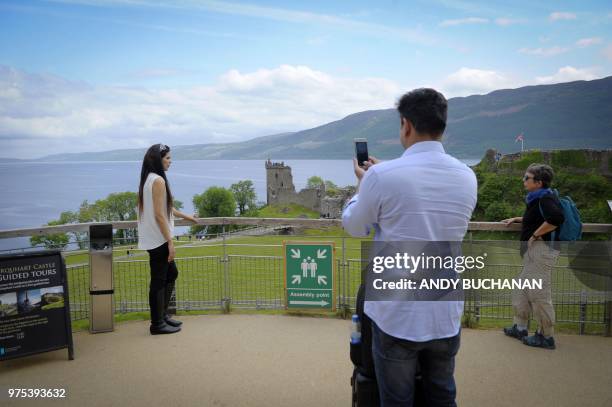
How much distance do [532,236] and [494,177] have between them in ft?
120

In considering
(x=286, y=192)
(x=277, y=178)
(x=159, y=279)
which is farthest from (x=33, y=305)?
(x=277, y=178)

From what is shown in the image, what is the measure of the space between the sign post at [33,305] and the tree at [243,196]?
273 ft

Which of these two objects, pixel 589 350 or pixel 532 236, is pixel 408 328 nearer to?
pixel 532 236

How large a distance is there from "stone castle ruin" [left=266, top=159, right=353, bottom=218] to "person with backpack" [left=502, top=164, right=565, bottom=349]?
5078 cm

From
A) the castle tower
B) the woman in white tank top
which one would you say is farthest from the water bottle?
the castle tower

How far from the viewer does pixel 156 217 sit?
4.46 metres

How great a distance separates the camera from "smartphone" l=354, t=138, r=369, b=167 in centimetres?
239

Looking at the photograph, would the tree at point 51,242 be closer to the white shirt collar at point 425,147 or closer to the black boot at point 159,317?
the black boot at point 159,317

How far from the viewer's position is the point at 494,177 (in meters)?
38.0

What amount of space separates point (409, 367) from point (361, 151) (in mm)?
1131

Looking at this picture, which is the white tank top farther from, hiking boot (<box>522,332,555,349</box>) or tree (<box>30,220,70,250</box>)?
hiking boot (<box>522,332,555,349</box>)

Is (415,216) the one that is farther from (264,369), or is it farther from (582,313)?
(582,313)

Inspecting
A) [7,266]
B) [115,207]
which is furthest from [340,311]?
[115,207]

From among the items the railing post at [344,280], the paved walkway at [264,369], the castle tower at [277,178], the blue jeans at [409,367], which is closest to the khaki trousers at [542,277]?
the paved walkway at [264,369]
